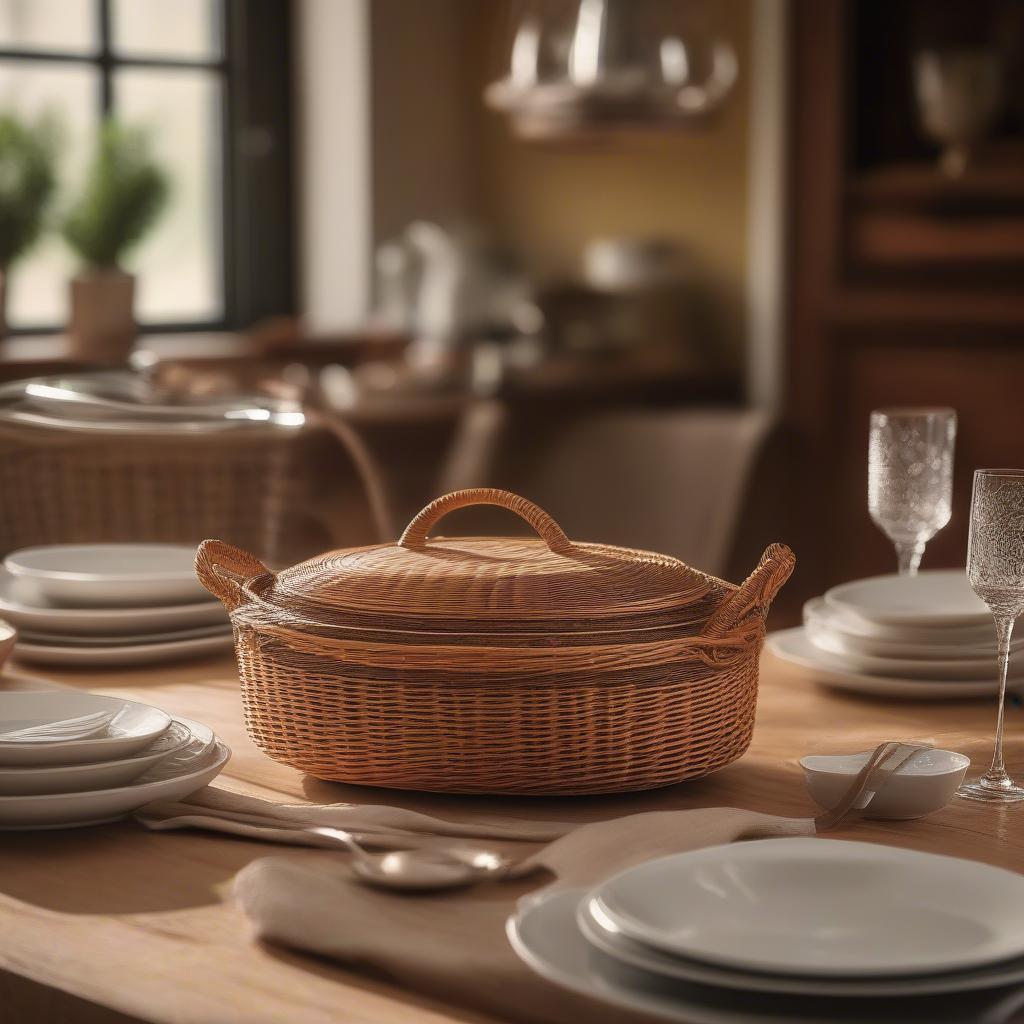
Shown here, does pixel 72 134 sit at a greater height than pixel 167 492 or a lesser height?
greater

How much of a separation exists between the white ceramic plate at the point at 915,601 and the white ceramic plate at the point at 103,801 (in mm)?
519

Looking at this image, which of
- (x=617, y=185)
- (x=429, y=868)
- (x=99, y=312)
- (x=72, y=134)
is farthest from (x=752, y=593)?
(x=617, y=185)

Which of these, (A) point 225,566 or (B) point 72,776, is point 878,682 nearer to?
(A) point 225,566

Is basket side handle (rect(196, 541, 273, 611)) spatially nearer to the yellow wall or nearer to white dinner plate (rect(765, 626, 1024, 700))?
white dinner plate (rect(765, 626, 1024, 700))

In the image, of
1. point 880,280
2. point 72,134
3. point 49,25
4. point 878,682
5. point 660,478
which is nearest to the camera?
point 878,682

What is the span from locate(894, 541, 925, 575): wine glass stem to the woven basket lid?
381mm

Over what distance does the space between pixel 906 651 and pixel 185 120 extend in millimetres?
3686

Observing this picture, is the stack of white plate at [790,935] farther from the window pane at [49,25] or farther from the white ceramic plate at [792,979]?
the window pane at [49,25]

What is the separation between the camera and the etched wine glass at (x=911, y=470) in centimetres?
129

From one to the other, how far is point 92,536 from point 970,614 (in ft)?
4.05

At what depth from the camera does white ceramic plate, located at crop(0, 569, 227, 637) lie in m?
1.33

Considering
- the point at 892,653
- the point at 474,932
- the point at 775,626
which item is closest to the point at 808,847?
the point at 474,932

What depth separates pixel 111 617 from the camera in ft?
4.35

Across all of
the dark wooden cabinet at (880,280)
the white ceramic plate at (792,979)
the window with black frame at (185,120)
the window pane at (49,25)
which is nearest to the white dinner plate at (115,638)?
the white ceramic plate at (792,979)
